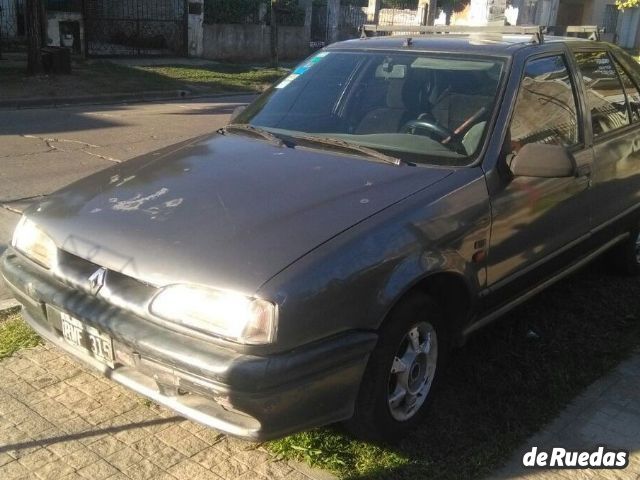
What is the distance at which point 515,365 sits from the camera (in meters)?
4.01

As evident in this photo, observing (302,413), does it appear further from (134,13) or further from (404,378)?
(134,13)

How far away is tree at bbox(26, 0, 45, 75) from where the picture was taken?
583 inches

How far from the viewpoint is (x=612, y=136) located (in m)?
4.57

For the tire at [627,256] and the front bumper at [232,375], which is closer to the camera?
the front bumper at [232,375]

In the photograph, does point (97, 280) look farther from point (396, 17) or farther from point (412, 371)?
point (396, 17)

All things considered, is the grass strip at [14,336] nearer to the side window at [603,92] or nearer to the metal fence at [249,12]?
the side window at [603,92]

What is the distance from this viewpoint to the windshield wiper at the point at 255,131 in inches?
153

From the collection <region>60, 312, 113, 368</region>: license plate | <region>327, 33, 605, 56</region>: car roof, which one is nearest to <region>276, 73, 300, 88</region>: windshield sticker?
<region>327, 33, 605, 56</region>: car roof

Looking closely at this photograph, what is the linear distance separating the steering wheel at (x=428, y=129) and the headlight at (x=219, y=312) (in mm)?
1630

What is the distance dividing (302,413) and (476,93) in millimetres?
2027

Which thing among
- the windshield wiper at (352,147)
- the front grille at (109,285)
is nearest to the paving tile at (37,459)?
the front grille at (109,285)

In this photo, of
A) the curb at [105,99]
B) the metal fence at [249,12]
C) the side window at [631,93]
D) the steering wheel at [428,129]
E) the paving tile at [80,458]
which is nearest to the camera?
the paving tile at [80,458]

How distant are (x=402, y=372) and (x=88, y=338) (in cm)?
134

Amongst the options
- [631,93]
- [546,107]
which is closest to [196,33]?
[631,93]
